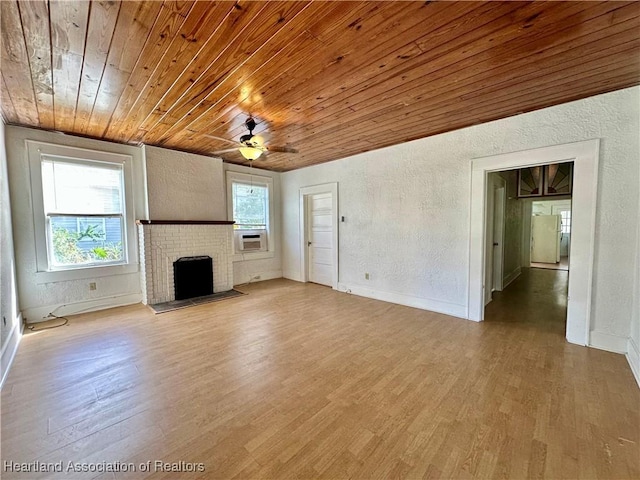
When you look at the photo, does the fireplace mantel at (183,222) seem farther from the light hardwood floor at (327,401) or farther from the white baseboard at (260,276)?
the light hardwood floor at (327,401)

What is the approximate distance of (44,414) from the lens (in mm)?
1856

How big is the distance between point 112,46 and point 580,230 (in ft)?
14.8

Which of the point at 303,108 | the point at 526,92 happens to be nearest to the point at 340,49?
the point at 303,108

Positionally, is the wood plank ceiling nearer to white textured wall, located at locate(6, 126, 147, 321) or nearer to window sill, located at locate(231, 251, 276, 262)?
white textured wall, located at locate(6, 126, 147, 321)

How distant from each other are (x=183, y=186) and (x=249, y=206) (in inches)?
58.6

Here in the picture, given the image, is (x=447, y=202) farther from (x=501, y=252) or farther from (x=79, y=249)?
(x=79, y=249)

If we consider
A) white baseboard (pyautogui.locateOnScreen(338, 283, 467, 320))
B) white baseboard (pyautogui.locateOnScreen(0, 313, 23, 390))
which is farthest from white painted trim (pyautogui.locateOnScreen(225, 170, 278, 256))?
white baseboard (pyautogui.locateOnScreen(0, 313, 23, 390))

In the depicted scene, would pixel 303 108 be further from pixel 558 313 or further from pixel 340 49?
pixel 558 313

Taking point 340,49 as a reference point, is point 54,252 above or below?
below

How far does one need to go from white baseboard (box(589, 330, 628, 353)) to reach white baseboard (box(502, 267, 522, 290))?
2.77 meters

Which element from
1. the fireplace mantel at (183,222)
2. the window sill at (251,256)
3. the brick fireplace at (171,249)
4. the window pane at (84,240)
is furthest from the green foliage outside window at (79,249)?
the window sill at (251,256)

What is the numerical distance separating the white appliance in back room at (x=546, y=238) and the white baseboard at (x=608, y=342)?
747cm

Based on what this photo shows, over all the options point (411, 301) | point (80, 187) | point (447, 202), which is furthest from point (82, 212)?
point (447, 202)

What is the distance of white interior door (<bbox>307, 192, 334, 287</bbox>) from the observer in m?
5.63
